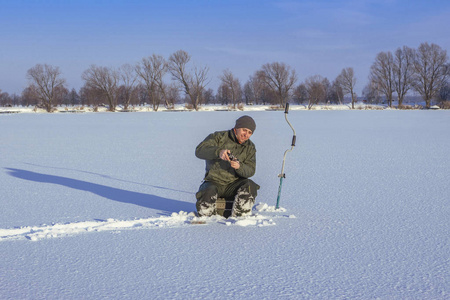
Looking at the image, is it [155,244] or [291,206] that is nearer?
[155,244]

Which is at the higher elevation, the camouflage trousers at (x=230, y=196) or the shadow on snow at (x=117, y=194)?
the camouflage trousers at (x=230, y=196)

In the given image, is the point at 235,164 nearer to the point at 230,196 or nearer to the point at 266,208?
the point at 230,196

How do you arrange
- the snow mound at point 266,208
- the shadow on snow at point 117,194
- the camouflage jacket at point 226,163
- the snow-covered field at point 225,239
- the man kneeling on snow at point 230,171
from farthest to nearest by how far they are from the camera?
the shadow on snow at point 117,194
the snow mound at point 266,208
the camouflage jacket at point 226,163
the man kneeling on snow at point 230,171
the snow-covered field at point 225,239

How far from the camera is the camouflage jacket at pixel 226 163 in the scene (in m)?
4.06

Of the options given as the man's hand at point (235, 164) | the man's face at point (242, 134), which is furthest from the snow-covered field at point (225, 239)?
the man's face at point (242, 134)

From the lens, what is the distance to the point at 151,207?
4.92 m

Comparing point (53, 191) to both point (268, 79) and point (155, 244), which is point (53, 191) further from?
point (268, 79)

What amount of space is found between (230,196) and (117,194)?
82.5 inches

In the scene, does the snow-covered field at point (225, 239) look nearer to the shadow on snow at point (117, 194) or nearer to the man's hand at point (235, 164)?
the shadow on snow at point (117, 194)

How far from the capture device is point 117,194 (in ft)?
18.6

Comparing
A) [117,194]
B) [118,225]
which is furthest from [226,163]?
[117,194]

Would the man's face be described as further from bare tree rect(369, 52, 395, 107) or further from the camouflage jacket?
bare tree rect(369, 52, 395, 107)

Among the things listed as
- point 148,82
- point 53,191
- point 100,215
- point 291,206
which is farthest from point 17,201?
point 148,82

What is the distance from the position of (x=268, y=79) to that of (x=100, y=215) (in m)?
68.4
